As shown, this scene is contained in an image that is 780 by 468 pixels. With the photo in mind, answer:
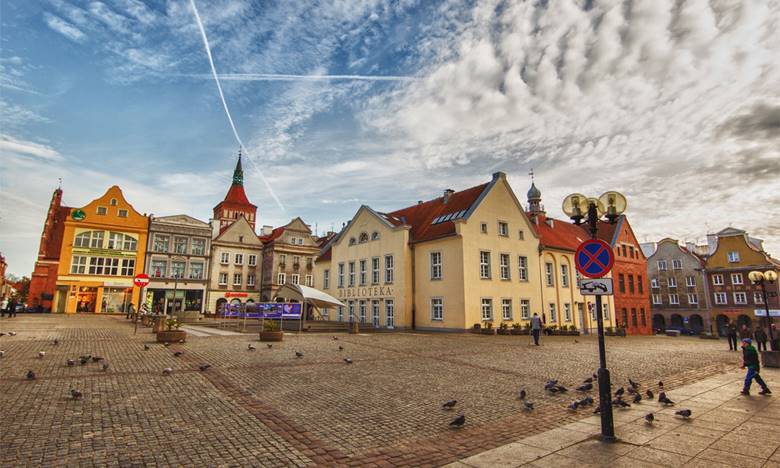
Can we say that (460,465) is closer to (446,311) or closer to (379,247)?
(446,311)

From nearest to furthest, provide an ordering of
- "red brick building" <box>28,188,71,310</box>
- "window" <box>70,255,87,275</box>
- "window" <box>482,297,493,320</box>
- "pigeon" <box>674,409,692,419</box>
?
"pigeon" <box>674,409,692,419</box>, "window" <box>482,297,493,320</box>, "window" <box>70,255,87,275</box>, "red brick building" <box>28,188,71,310</box>

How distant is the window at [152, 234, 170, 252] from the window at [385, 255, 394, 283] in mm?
32643

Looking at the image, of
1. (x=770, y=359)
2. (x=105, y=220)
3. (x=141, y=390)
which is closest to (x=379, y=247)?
(x=770, y=359)

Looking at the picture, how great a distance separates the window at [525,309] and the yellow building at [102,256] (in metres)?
A: 44.0

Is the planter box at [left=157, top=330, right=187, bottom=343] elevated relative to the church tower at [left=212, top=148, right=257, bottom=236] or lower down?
lower down

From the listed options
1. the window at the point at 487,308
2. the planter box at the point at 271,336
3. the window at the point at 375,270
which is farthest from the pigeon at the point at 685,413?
the window at the point at 375,270

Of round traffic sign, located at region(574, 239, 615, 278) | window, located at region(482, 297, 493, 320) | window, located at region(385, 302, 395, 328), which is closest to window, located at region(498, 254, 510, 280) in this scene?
window, located at region(482, 297, 493, 320)

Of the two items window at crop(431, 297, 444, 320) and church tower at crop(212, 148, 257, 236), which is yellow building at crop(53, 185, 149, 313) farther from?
window at crop(431, 297, 444, 320)

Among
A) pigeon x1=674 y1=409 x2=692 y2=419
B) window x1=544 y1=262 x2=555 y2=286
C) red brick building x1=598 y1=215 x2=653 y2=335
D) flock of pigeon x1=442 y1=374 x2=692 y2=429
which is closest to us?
flock of pigeon x1=442 y1=374 x2=692 y2=429

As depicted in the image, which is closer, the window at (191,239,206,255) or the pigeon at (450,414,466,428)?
the pigeon at (450,414,466,428)

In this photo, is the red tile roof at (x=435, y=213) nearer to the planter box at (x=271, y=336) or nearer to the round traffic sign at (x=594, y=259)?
the planter box at (x=271, y=336)

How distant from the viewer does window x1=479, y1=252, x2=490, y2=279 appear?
1268 inches

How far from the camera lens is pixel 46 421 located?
632 centimetres

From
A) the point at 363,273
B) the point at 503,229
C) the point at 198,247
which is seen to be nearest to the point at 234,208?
the point at 198,247
